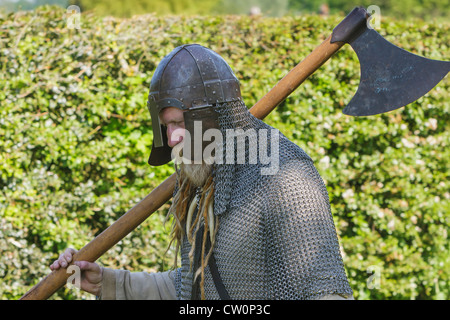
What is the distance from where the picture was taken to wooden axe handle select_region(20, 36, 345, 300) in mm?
2740

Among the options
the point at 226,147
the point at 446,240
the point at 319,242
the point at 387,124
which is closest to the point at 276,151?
the point at 226,147

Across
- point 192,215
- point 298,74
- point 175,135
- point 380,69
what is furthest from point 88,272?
point 380,69

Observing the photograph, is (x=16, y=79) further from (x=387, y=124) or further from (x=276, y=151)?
(x=387, y=124)

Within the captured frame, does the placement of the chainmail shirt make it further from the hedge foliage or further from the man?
the hedge foliage

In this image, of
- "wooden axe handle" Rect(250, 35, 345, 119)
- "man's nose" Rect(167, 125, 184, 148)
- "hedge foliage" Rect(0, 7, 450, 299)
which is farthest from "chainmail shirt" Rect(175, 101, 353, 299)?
"hedge foliage" Rect(0, 7, 450, 299)

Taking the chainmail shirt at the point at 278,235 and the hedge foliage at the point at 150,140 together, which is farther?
the hedge foliage at the point at 150,140

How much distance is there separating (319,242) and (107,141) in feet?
10.2

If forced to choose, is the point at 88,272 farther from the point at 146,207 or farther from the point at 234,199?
the point at 234,199

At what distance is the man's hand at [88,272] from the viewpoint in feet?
9.14

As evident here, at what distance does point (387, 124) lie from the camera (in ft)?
18.4

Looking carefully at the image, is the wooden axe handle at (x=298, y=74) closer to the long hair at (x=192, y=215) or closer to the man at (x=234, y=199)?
the man at (x=234, y=199)

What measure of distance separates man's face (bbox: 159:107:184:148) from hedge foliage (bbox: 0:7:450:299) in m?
2.03

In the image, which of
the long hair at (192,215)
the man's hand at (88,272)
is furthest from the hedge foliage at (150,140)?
the long hair at (192,215)
